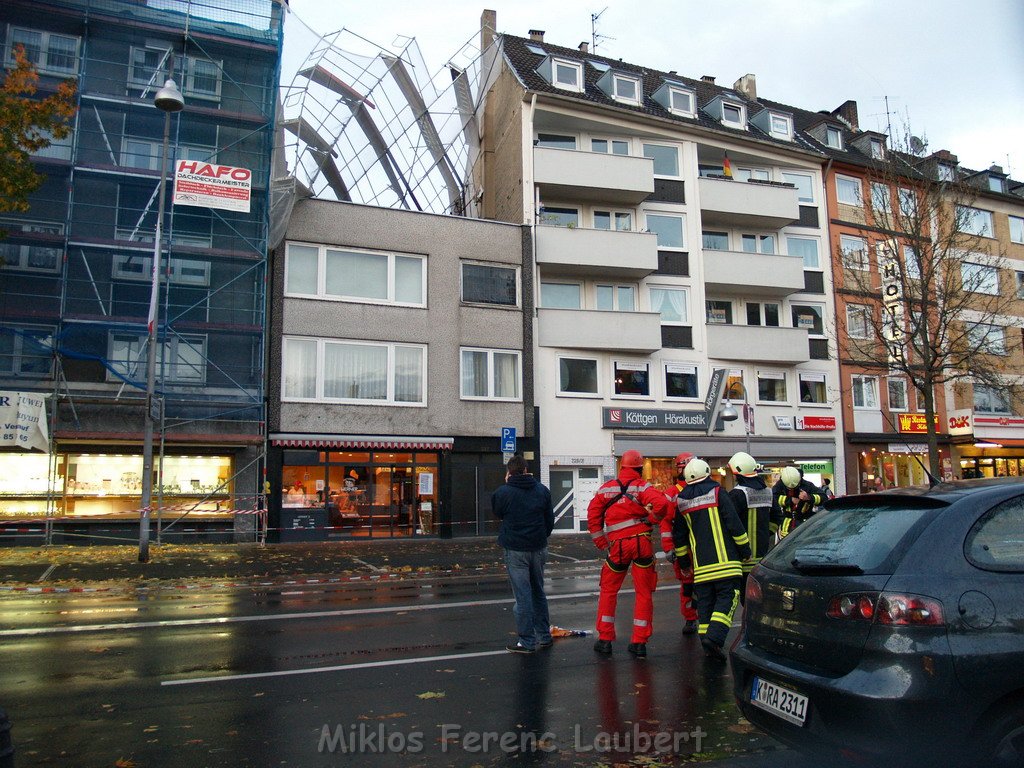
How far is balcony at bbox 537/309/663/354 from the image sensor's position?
27000 millimetres

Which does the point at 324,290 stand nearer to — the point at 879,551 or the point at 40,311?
the point at 40,311

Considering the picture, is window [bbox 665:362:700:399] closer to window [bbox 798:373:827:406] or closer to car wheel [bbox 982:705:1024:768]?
window [bbox 798:373:827:406]

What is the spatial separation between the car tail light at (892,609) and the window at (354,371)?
2077 cm

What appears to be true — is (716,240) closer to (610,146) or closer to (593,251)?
(610,146)

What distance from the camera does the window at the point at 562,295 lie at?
28.0m

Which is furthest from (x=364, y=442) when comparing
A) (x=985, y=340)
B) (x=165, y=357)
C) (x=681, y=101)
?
(x=681, y=101)

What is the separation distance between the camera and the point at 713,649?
697cm

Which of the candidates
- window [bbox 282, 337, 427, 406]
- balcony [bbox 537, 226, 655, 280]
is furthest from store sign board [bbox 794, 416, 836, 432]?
window [bbox 282, 337, 427, 406]

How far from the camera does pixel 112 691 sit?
612 centimetres

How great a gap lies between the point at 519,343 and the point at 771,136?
614 inches

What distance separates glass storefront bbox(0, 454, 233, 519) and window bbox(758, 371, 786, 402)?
18.9 m

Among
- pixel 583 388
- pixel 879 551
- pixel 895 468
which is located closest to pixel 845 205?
pixel 895 468

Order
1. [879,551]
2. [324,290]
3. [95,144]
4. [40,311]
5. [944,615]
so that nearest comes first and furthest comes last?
[944,615], [879,551], [40,311], [95,144], [324,290]

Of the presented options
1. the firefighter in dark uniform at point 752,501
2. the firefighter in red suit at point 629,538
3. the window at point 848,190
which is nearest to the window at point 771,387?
the window at point 848,190
